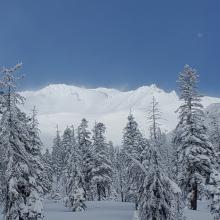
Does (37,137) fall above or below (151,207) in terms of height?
above

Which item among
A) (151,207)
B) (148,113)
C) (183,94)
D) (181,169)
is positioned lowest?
(151,207)

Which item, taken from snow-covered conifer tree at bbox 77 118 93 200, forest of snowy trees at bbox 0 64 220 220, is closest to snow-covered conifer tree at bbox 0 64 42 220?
forest of snowy trees at bbox 0 64 220 220

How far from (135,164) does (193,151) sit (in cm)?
1833

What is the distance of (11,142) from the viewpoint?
33281 millimetres

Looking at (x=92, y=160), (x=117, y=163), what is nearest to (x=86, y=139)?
(x=92, y=160)

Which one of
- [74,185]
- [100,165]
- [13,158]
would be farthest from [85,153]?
[13,158]

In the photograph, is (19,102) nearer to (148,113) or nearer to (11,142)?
(11,142)

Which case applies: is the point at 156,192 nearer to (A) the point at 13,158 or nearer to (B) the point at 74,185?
(A) the point at 13,158

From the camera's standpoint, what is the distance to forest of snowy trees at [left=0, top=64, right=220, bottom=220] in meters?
29.5

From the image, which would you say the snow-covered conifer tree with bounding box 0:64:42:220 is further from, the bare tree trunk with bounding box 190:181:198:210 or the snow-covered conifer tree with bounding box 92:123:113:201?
the snow-covered conifer tree with bounding box 92:123:113:201

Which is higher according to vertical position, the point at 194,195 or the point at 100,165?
the point at 100,165

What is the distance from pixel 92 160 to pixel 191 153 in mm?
29524

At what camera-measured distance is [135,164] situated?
104ft

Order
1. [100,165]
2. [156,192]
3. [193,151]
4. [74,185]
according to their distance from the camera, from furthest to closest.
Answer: [100,165] → [74,185] → [193,151] → [156,192]
